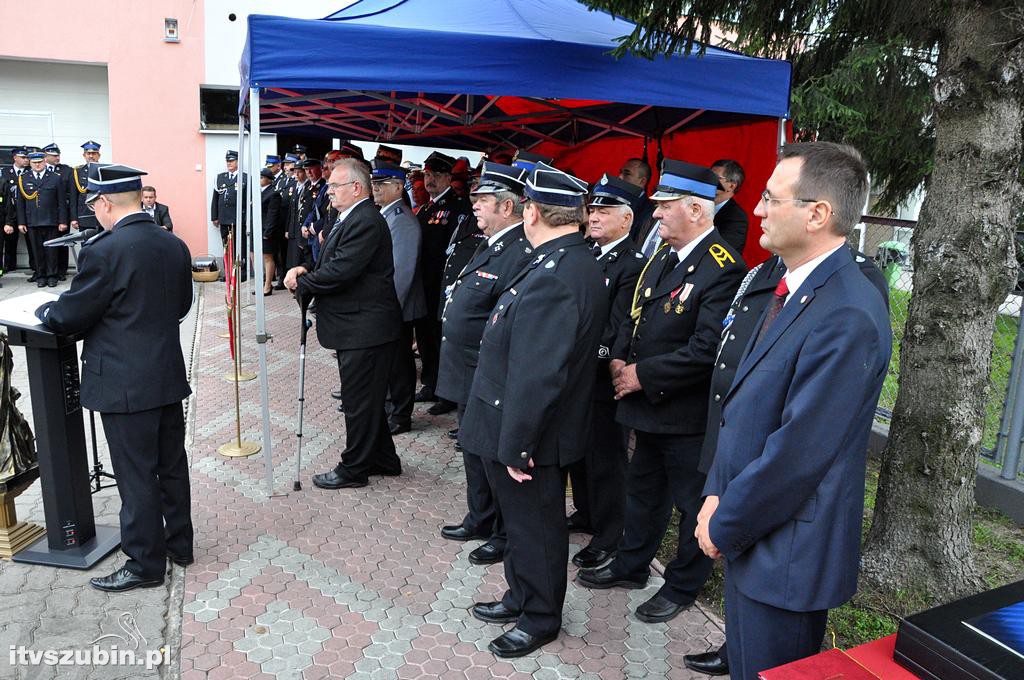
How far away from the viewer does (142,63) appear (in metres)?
14.0

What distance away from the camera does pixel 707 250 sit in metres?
3.34

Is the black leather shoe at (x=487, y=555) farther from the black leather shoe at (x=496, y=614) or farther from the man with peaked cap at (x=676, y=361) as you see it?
the man with peaked cap at (x=676, y=361)

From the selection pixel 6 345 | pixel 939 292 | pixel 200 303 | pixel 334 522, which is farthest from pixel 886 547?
pixel 200 303

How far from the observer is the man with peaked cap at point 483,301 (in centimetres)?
389

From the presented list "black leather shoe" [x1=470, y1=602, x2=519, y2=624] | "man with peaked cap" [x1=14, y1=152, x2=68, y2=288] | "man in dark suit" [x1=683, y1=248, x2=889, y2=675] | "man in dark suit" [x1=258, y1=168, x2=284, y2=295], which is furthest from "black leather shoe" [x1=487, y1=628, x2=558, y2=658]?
"man with peaked cap" [x1=14, y1=152, x2=68, y2=288]

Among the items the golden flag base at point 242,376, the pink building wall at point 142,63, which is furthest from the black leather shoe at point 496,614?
the pink building wall at point 142,63

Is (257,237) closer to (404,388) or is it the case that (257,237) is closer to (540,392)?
(404,388)

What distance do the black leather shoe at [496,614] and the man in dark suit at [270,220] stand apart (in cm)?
957

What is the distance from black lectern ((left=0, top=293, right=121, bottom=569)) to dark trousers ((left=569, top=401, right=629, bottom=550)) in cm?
259

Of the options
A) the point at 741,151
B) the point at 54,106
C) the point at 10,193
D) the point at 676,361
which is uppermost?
the point at 54,106

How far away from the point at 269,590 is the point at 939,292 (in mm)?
3474

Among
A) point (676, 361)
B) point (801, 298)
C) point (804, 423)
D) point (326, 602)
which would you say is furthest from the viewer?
point (326, 602)

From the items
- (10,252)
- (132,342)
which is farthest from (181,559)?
(10,252)

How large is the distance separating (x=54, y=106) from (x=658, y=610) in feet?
50.8
